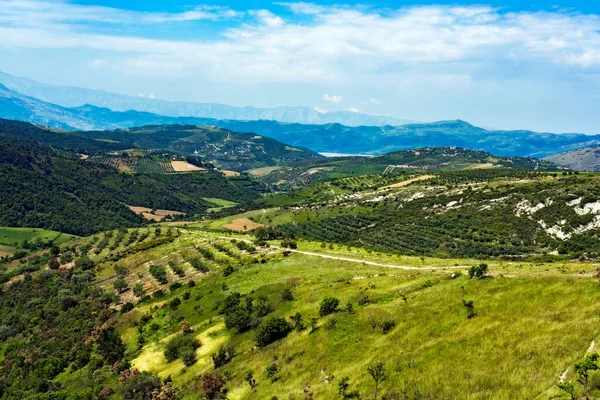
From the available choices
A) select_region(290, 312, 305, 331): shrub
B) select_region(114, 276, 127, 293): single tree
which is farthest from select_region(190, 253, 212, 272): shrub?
select_region(290, 312, 305, 331): shrub

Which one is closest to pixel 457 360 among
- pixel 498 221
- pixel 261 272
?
pixel 261 272

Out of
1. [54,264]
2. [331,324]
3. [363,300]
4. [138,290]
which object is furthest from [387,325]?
[54,264]

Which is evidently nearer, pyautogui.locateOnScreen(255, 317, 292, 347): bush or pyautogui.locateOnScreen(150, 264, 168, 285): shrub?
pyautogui.locateOnScreen(255, 317, 292, 347): bush

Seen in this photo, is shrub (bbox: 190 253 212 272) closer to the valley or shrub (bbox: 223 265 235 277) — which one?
the valley

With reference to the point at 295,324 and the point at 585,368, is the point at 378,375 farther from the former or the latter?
the point at 295,324

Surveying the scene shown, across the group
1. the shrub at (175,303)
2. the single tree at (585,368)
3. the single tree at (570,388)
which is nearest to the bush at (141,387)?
the shrub at (175,303)
